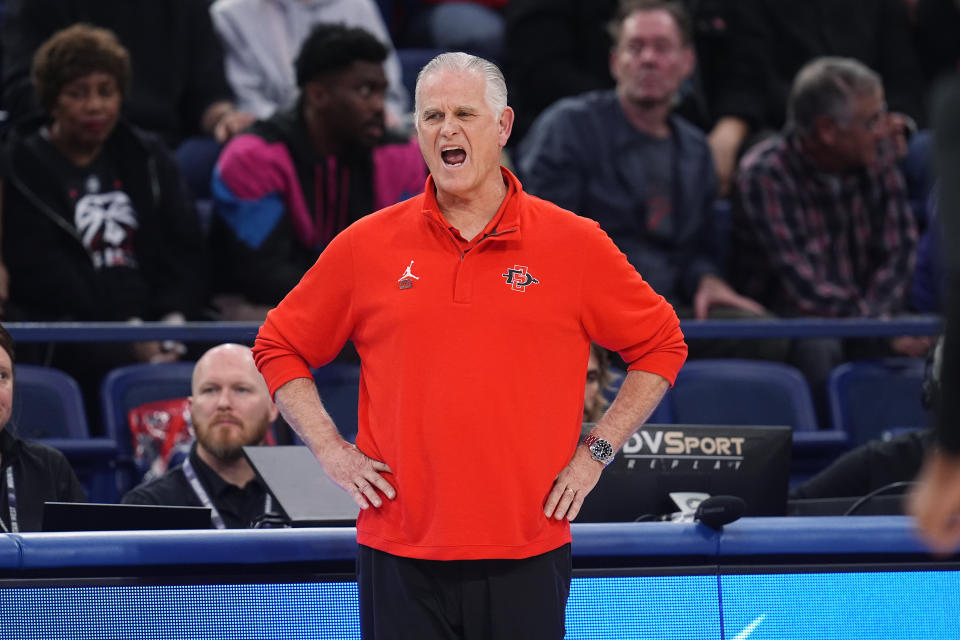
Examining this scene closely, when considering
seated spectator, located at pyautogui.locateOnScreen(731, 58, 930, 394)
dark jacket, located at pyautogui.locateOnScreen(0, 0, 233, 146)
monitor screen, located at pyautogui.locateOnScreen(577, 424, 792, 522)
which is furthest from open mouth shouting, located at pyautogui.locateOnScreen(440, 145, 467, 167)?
dark jacket, located at pyautogui.locateOnScreen(0, 0, 233, 146)

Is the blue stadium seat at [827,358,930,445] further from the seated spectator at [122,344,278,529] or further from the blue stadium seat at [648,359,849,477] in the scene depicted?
the seated spectator at [122,344,278,529]

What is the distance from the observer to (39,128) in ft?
15.2

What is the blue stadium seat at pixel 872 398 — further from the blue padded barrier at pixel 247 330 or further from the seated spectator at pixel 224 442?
the seated spectator at pixel 224 442

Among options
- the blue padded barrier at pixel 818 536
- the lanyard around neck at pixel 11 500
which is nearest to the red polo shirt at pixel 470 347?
the blue padded barrier at pixel 818 536

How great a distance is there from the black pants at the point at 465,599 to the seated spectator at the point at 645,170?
283cm

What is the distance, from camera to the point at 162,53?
17.4ft

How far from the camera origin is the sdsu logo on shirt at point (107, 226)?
446cm

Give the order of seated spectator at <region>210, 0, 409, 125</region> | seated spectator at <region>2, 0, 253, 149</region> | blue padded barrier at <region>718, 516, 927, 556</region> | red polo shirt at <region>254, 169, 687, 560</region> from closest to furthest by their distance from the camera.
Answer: red polo shirt at <region>254, 169, 687, 560</region>
blue padded barrier at <region>718, 516, 927, 556</region>
seated spectator at <region>2, 0, 253, 149</region>
seated spectator at <region>210, 0, 409, 125</region>

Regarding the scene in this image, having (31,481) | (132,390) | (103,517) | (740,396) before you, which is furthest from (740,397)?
(103,517)

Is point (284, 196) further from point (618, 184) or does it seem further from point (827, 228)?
point (827, 228)

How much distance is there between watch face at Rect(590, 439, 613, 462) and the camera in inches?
82.7

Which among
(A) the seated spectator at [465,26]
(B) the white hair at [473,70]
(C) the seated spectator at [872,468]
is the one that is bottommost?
(C) the seated spectator at [872,468]

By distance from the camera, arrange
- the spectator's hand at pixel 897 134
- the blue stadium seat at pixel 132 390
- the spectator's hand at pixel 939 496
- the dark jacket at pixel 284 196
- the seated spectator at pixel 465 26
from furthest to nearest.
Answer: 1. the seated spectator at pixel 465 26
2. the spectator's hand at pixel 897 134
3. the dark jacket at pixel 284 196
4. the blue stadium seat at pixel 132 390
5. the spectator's hand at pixel 939 496

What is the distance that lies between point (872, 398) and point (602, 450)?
2621 mm
